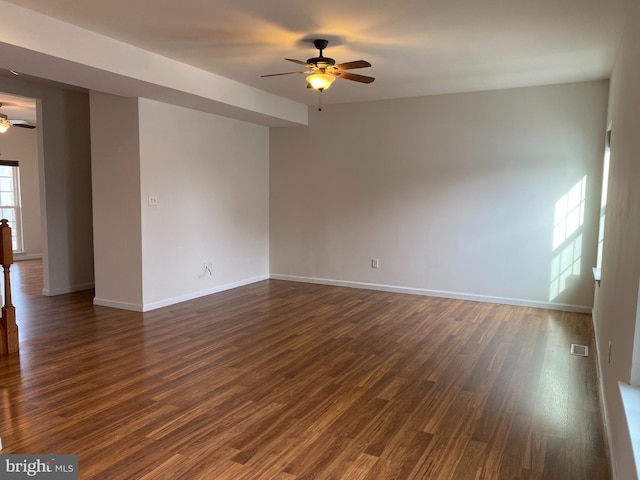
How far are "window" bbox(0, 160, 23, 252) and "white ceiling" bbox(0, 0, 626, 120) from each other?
668 cm

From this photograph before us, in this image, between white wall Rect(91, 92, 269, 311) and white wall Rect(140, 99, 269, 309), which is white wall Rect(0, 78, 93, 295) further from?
white wall Rect(140, 99, 269, 309)

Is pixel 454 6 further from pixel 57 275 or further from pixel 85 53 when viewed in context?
pixel 57 275

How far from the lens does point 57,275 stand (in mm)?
5984

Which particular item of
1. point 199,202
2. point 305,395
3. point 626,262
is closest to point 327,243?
point 199,202

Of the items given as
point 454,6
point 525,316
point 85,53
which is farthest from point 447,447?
point 85,53

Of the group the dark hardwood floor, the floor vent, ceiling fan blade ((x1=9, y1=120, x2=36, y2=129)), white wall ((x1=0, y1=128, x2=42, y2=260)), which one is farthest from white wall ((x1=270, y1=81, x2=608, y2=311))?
white wall ((x1=0, y1=128, x2=42, y2=260))

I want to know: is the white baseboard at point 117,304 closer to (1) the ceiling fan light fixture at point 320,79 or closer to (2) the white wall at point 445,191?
(2) the white wall at point 445,191

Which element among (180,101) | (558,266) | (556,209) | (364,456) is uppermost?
(180,101)

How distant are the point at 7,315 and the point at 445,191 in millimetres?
4858

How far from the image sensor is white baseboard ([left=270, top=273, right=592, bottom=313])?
529 centimetres

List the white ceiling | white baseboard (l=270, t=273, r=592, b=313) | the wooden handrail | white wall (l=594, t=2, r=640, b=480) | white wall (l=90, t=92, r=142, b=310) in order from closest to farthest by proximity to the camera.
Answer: white wall (l=594, t=2, r=640, b=480) < the white ceiling < the wooden handrail < white wall (l=90, t=92, r=142, b=310) < white baseboard (l=270, t=273, r=592, b=313)

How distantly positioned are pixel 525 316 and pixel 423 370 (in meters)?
2.18

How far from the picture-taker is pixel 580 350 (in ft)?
12.9

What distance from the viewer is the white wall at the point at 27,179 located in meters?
8.99
